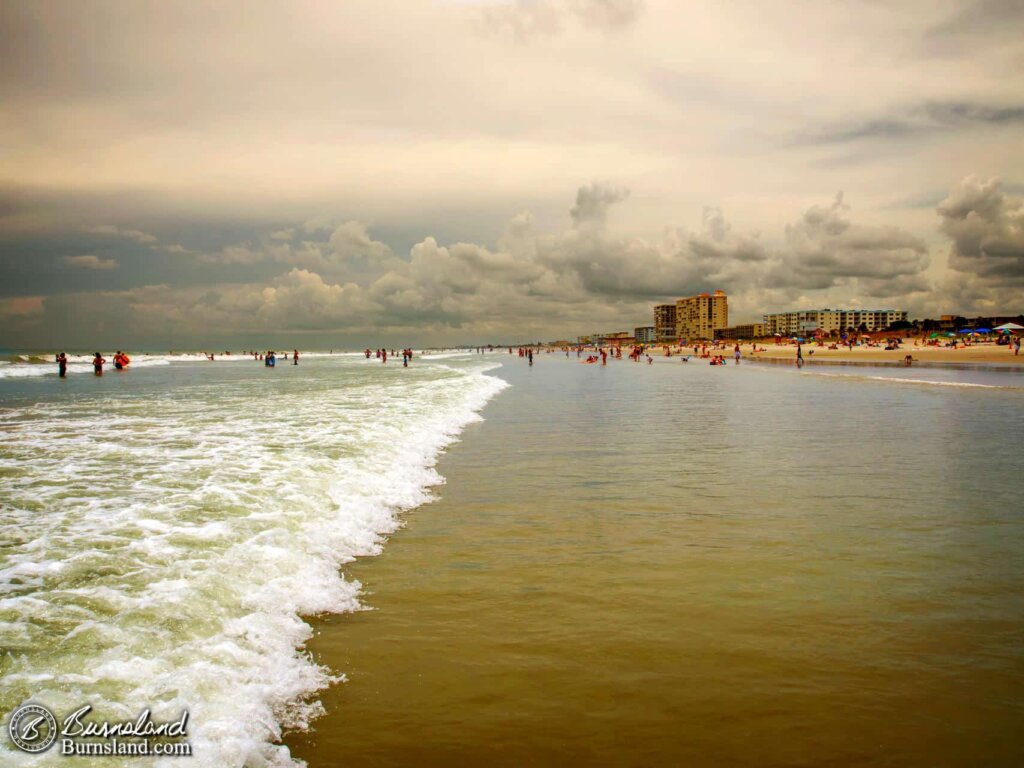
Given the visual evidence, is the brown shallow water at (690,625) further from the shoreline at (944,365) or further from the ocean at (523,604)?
the shoreline at (944,365)

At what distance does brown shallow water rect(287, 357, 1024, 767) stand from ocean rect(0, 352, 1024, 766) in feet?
0.10

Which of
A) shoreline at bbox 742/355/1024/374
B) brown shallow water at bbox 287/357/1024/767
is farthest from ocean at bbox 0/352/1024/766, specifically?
shoreline at bbox 742/355/1024/374

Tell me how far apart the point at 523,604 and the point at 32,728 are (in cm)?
398

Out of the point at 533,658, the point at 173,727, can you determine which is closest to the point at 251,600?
the point at 173,727

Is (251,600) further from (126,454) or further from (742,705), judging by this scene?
(126,454)

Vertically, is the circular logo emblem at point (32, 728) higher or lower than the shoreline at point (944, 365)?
lower

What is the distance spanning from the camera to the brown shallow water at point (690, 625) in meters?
4.16

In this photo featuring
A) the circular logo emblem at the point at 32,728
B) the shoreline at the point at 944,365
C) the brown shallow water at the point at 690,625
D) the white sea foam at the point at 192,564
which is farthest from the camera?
the shoreline at the point at 944,365

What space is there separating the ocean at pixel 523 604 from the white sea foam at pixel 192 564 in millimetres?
33

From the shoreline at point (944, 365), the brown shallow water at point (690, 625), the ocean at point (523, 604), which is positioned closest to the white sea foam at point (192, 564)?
the ocean at point (523, 604)

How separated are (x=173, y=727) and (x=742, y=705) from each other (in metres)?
3.98

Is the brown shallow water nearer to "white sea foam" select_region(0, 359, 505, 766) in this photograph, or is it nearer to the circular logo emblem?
"white sea foam" select_region(0, 359, 505, 766)

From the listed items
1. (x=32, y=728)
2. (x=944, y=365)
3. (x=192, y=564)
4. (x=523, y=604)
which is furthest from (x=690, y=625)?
(x=944, y=365)

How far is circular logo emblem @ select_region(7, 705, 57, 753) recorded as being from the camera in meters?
3.89
